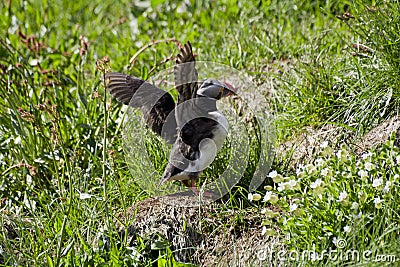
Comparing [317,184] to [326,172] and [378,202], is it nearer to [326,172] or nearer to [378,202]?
[326,172]

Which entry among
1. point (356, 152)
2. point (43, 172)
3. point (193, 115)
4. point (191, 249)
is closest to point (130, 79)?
point (193, 115)

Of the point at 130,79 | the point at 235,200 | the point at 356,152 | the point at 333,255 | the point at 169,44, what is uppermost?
the point at 169,44

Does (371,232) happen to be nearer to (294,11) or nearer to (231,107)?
(231,107)

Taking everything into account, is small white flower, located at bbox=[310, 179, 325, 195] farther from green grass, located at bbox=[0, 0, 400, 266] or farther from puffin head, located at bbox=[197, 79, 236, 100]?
puffin head, located at bbox=[197, 79, 236, 100]

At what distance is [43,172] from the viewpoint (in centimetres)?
469

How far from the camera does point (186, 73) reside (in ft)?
12.5

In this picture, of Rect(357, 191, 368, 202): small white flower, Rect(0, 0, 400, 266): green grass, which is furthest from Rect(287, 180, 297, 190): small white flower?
Rect(357, 191, 368, 202): small white flower

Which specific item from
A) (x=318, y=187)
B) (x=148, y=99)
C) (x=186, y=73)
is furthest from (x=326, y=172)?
(x=148, y=99)

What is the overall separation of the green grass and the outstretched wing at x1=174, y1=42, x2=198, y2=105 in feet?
1.39

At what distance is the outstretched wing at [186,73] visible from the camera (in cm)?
378

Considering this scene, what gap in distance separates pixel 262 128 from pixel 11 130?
5.77ft

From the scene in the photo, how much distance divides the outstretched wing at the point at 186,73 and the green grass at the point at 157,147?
1.39 ft

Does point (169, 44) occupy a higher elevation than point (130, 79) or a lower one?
higher

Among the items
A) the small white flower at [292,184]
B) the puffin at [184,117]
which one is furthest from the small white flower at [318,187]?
the puffin at [184,117]
